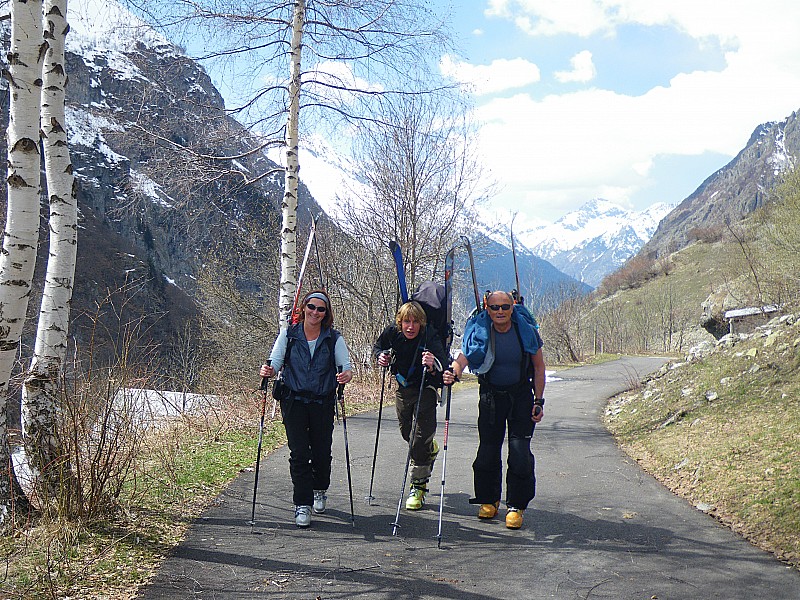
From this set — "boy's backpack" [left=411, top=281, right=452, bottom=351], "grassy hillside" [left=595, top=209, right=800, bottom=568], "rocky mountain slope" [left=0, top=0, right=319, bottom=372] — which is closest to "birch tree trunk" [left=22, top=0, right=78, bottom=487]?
"rocky mountain slope" [left=0, top=0, right=319, bottom=372]

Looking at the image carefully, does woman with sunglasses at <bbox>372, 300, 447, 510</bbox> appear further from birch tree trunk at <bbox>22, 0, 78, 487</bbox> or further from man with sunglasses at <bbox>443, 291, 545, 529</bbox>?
birch tree trunk at <bbox>22, 0, 78, 487</bbox>

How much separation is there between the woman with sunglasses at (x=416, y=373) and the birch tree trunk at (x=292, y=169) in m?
4.75

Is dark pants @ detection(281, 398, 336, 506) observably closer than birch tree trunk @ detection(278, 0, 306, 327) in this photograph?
Yes

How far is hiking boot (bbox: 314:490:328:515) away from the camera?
20.7 ft

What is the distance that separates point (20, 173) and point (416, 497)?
4.28 metres

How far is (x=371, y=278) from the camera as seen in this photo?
21.4 m

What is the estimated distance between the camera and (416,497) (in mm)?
6457

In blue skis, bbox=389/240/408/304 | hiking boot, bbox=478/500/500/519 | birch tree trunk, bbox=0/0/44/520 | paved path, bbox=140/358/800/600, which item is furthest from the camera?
blue skis, bbox=389/240/408/304

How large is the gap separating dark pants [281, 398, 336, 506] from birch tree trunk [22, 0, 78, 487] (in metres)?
1.86

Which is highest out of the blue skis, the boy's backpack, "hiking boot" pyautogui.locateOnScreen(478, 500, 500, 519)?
the blue skis

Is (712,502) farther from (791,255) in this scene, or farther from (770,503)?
(791,255)

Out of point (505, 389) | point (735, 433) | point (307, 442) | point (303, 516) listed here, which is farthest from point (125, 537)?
point (735, 433)

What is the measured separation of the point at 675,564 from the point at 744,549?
0.76 meters

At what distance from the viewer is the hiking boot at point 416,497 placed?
6418 millimetres
